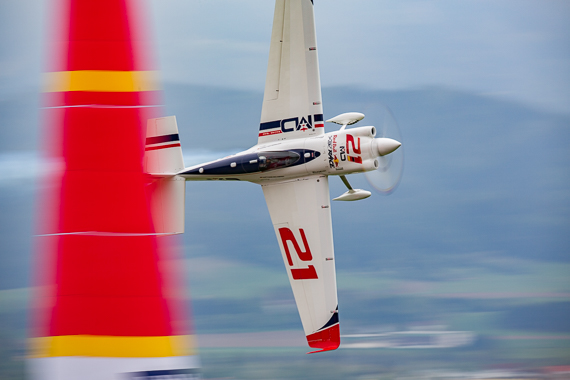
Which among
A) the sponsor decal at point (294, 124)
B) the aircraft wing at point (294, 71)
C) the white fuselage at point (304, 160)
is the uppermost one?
the aircraft wing at point (294, 71)

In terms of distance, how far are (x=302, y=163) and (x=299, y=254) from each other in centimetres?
164

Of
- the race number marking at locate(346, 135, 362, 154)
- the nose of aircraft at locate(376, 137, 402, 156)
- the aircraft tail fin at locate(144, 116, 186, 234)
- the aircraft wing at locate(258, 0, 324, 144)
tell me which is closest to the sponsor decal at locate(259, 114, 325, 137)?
the aircraft wing at locate(258, 0, 324, 144)

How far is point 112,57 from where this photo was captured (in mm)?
4863

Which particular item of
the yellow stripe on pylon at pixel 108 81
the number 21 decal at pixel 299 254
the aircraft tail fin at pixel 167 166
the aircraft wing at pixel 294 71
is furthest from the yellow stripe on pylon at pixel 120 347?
the aircraft wing at pixel 294 71

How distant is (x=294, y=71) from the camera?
32.6 feet

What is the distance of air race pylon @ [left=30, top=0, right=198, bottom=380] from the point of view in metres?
4.62

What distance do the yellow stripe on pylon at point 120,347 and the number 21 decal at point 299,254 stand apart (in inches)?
212

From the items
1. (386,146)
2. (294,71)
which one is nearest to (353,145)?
(386,146)

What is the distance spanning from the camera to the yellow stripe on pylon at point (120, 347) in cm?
461

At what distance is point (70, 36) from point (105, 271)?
2094 mm

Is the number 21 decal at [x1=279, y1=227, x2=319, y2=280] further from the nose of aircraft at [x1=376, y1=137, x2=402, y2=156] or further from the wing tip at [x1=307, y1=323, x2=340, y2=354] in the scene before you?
the nose of aircraft at [x1=376, y1=137, x2=402, y2=156]

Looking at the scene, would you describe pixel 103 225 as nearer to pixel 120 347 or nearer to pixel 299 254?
pixel 120 347

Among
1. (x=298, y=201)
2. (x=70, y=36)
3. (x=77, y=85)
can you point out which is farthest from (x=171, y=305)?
(x=298, y=201)

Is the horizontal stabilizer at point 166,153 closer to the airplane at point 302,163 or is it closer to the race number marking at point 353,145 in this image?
the airplane at point 302,163
